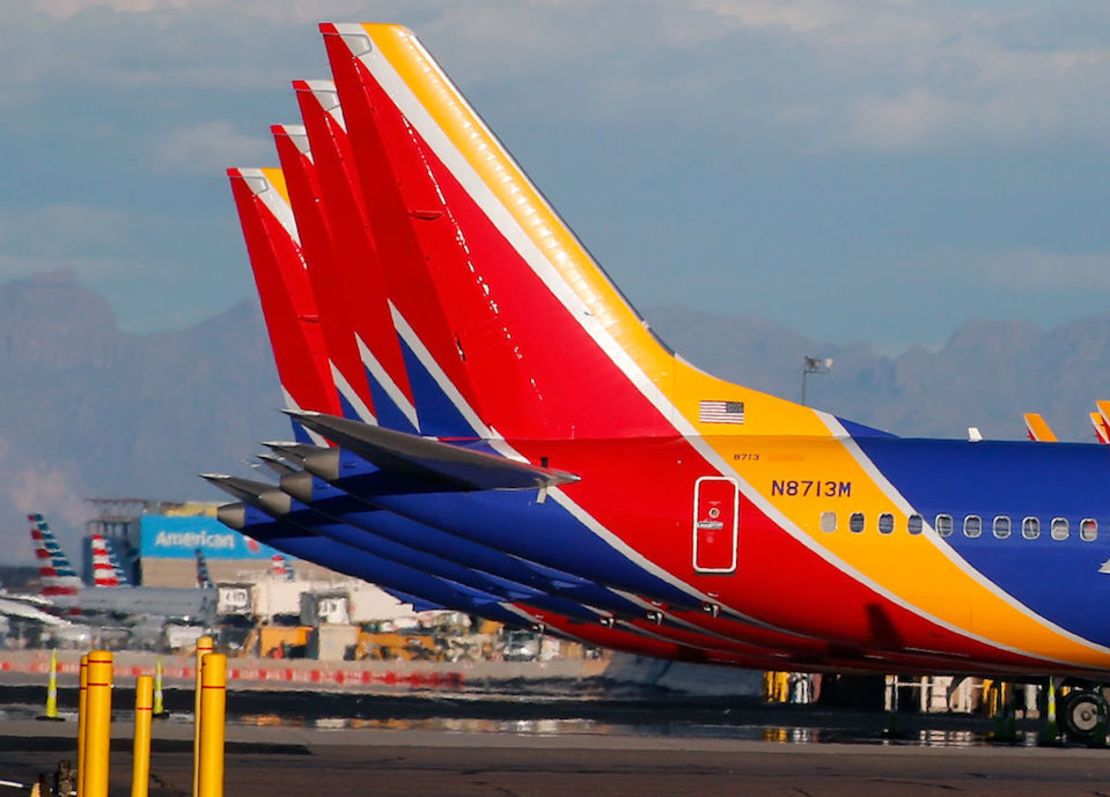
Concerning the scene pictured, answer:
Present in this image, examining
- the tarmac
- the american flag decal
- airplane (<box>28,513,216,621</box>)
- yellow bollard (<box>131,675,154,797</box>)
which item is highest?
the american flag decal

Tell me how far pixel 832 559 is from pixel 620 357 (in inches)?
174

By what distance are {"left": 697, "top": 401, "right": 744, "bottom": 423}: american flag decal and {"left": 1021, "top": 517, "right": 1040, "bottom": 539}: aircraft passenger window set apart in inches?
180

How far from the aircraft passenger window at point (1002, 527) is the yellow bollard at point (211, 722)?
58.8ft

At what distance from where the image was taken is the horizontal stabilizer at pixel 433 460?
2678 centimetres

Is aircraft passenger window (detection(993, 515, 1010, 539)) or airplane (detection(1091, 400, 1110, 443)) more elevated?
airplane (detection(1091, 400, 1110, 443))

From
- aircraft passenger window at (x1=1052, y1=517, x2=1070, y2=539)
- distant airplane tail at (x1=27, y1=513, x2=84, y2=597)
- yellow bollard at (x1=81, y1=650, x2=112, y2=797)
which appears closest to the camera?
yellow bollard at (x1=81, y1=650, x2=112, y2=797)

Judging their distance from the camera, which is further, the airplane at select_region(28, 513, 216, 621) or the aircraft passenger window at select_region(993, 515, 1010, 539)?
the airplane at select_region(28, 513, 216, 621)

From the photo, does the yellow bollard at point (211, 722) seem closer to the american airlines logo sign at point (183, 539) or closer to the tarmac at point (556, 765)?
the tarmac at point (556, 765)

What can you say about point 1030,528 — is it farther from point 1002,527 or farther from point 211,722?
point 211,722

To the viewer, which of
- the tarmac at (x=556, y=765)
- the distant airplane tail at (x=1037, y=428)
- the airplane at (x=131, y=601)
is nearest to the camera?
the tarmac at (x=556, y=765)

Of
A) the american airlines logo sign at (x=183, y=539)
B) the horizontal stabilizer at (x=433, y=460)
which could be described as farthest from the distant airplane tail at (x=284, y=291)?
the american airlines logo sign at (x=183, y=539)

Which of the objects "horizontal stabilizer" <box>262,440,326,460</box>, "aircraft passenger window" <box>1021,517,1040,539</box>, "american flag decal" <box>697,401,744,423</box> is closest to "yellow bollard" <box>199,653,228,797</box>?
"horizontal stabilizer" <box>262,440,326,460</box>

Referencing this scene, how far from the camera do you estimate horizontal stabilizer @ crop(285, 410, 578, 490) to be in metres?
26.8

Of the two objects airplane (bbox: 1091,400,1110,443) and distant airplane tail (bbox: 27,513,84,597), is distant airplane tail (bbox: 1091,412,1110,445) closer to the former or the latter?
airplane (bbox: 1091,400,1110,443)
